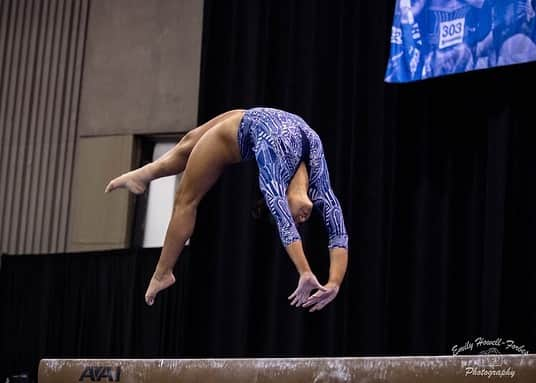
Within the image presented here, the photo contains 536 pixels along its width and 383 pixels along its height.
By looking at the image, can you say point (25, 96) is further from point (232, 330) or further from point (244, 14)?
point (232, 330)

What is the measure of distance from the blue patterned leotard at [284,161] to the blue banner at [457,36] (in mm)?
2757

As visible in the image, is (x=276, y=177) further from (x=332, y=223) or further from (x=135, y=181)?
(x=135, y=181)

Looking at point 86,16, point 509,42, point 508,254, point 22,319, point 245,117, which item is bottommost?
point 22,319

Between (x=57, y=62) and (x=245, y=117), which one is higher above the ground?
(x=57, y=62)

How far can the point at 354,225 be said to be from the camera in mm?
Answer: 7910

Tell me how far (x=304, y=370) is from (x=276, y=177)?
103 centimetres

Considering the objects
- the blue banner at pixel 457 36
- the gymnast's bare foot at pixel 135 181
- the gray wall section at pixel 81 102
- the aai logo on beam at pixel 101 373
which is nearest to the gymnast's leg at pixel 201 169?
the gymnast's bare foot at pixel 135 181

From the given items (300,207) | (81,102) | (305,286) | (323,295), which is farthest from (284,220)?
(81,102)

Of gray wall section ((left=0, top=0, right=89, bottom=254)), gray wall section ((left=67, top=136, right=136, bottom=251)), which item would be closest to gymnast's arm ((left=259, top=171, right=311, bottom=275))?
gray wall section ((left=67, top=136, right=136, bottom=251))

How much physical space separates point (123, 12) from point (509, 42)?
465 centimetres

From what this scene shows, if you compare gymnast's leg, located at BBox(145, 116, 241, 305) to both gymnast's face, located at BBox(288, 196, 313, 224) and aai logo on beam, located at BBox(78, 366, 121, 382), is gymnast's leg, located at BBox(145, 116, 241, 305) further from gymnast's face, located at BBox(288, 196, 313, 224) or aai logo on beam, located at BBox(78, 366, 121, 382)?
aai logo on beam, located at BBox(78, 366, 121, 382)

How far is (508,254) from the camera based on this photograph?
7.27 metres

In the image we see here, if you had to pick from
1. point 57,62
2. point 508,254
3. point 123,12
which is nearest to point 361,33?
point 508,254

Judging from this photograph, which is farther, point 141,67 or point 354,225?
point 141,67
